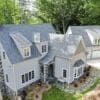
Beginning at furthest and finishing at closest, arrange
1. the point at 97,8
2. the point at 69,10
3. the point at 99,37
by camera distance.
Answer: the point at 69,10
the point at 97,8
the point at 99,37

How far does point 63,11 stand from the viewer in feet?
194

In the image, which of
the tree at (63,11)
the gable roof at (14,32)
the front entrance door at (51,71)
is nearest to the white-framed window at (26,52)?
the gable roof at (14,32)

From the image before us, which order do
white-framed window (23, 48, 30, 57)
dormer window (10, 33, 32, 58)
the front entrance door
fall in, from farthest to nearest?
the front entrance door < white-framed window (23, 48, 30, 57) < dormer window (10, 33, 32, 58)

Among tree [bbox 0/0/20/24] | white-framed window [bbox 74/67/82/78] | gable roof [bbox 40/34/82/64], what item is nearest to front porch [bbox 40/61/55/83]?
gable roof [bbox 40/34/82/64]

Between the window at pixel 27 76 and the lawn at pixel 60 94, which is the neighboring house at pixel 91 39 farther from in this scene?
the window at pixel 27 76

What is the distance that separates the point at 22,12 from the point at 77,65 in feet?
107

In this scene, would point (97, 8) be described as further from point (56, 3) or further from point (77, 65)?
point (77, 65)

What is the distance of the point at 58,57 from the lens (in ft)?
110

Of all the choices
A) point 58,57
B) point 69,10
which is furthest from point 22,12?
point 58,57

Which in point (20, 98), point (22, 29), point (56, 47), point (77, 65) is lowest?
point (20, 98)

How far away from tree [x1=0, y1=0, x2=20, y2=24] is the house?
22508 millimetres

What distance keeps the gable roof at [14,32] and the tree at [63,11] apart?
20.8m

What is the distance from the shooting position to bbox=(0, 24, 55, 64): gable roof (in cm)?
3075

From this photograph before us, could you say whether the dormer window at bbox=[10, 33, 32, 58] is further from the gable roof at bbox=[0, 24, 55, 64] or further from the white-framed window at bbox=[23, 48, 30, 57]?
the gable roof at bbox=[0, 24, 55, 64]
